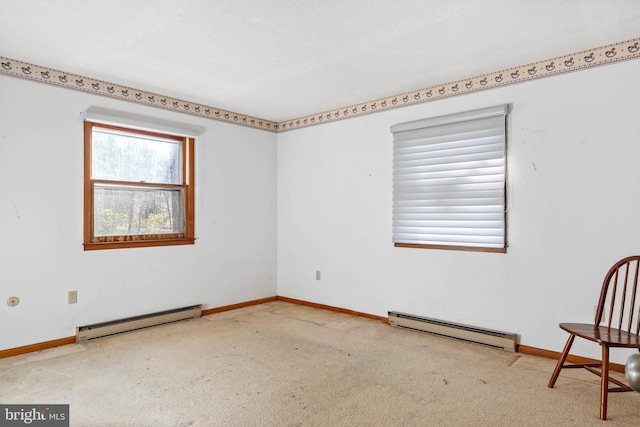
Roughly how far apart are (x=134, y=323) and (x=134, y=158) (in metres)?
1.64

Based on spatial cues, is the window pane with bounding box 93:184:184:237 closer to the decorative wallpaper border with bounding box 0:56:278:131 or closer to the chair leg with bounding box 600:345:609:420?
the decorative wallpaper border with bounding box 0:56:278:131

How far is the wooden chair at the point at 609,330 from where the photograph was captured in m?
2.21

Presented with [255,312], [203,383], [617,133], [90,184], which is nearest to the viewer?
[203,383]

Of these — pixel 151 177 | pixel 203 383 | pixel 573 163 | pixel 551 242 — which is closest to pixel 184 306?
pixel 151 177

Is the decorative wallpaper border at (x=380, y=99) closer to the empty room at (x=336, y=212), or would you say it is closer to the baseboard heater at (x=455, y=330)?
the empty room at (x=336, y=212)

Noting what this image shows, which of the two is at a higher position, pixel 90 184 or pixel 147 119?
pixel 147 119

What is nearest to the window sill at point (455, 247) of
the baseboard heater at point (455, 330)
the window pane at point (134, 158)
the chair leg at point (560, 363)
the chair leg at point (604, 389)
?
the baseboard heater at point (455, 330)

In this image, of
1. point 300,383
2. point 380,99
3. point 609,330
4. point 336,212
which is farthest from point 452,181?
point 300,383

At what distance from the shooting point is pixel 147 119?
390cm

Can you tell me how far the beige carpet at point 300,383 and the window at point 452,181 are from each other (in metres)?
0.97

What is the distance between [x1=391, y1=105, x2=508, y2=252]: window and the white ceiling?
18.7 inches

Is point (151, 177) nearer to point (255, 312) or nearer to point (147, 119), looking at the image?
point (147, 119)

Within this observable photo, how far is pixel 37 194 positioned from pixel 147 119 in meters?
1.22

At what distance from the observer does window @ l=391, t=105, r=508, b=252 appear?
3.35 meters
